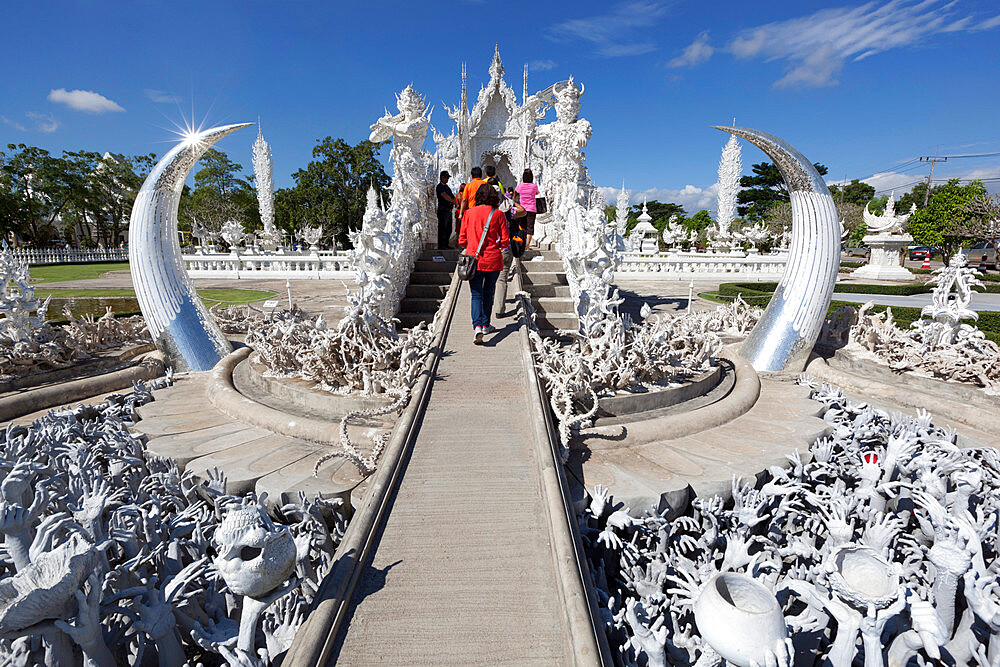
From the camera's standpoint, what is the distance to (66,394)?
18.2 feet

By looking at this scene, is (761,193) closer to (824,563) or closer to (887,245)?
(887,245)

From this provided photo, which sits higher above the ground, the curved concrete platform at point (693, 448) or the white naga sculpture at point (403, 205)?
the white naga sculpture at point (403, 205)

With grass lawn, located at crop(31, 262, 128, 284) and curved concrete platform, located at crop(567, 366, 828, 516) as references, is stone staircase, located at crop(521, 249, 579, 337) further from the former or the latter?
grass lawn, located at crop(31, 262, 128, 284)

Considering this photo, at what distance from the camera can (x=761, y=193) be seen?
47.0 m

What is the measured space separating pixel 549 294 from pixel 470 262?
2980 mm

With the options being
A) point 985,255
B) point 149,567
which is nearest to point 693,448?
point 149,567

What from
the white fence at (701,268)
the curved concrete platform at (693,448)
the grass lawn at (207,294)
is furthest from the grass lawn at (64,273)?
the white fence at (701,268)

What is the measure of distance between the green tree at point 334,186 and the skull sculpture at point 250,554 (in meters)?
38.4

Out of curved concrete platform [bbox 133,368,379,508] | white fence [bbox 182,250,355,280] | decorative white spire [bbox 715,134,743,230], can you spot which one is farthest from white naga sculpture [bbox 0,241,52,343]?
decorative white spire [bbox 715,134,743,230]

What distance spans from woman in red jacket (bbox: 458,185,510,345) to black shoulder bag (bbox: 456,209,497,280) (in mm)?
24

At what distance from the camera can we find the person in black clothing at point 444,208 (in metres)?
9.51

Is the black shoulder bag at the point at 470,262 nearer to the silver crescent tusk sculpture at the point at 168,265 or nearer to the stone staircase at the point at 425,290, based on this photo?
the stone staircase at the point at 425,290

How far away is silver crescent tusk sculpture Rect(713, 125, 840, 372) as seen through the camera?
6117mm

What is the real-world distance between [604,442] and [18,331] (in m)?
7.17
